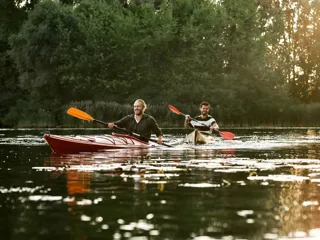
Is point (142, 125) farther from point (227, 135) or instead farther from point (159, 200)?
point (159, 200)

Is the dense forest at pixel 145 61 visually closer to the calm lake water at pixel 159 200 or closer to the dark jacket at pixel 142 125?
the dark jacket at pixel 142 125

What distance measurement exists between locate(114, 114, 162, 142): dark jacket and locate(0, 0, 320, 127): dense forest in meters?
32.5

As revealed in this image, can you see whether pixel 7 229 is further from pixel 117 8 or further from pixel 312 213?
pixel 117 8

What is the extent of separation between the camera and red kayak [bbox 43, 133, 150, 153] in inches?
739

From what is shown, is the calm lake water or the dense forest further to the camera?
the dense forest

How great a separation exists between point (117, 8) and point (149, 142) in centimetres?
4129

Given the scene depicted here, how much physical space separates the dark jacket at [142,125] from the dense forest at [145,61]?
1279 inches

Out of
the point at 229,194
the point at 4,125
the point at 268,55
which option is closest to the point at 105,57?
the point at 4,125

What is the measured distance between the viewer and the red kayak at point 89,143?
61.6ft

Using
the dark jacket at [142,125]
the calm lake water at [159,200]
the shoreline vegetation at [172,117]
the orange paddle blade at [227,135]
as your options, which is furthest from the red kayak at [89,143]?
the shoreline vegetation at [172,117]

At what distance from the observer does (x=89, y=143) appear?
1936 centimetres

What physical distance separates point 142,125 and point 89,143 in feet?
6.29

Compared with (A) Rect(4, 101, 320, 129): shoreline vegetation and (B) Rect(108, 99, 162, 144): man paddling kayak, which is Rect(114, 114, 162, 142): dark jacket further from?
(A) Rect(4, 101, 320, 129): shoreline vegetation

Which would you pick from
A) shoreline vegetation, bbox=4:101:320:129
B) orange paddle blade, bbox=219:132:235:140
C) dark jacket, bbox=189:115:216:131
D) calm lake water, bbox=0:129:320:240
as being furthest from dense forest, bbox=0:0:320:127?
calm lake water, bbox=0:129:320:240
